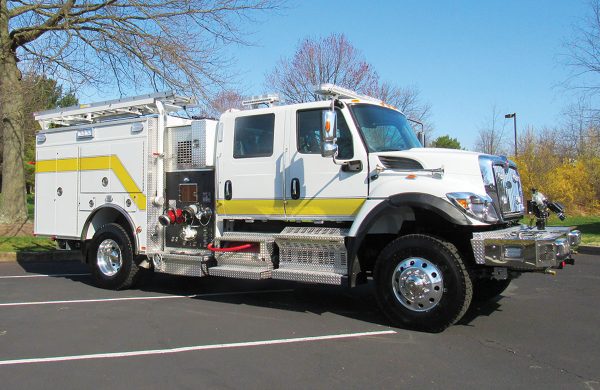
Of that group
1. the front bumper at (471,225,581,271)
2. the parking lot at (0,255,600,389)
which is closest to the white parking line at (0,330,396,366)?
the parking lot at (0,255,600,389)

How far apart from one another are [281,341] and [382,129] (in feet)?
9.76

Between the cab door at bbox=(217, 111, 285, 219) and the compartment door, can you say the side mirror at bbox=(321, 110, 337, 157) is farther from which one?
the compartment door

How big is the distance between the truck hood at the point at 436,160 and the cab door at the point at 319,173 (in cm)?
32

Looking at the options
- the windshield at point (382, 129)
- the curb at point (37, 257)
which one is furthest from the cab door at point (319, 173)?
the curb at point (37, 257)

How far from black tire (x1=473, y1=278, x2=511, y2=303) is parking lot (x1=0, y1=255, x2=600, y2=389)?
197mm

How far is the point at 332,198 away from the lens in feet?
21.8

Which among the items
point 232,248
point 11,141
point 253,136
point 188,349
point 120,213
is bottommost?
point 188,349

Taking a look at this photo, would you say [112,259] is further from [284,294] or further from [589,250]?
[589,250]

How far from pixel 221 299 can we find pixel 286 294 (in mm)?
1017

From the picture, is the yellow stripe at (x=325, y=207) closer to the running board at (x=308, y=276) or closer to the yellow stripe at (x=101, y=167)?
the running board at (x=308, y=276)

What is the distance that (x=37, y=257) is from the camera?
489 inches

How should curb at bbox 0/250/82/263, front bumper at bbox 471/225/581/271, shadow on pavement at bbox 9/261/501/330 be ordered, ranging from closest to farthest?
front bumper at bbox 471/225/581/271, shadow on pavement at bbox 9/261/501/330, curb at bbox 0/250/82/263

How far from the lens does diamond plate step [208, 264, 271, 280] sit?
6.84m

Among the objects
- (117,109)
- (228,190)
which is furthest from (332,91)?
(117,109)
